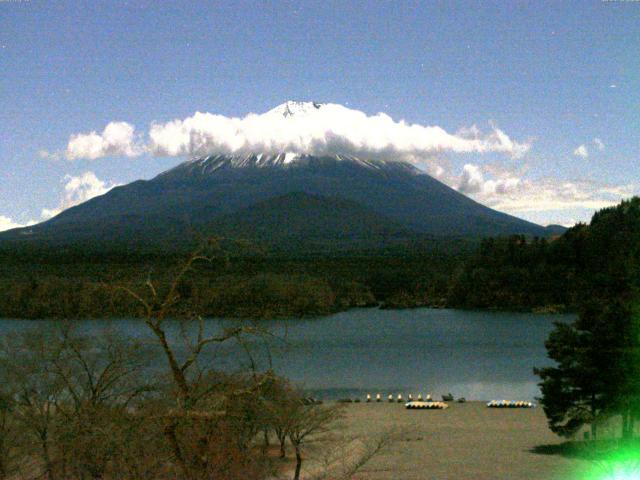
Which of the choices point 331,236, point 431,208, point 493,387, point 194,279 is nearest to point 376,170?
point 431,208

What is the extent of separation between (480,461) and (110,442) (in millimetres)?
11164

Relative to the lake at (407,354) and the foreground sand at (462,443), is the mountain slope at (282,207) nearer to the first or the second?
the lake at (407,354)

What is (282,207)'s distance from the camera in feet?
484

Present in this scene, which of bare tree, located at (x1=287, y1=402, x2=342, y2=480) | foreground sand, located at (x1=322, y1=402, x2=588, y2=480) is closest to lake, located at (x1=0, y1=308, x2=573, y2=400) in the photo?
bare tree, located at (x1=287, y1=402, x2=342, y2=480)

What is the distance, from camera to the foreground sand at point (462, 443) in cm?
1509

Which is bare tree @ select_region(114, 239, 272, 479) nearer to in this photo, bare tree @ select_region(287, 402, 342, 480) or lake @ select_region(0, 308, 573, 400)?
bare tree @ select_region(287, 402, 342, 480)

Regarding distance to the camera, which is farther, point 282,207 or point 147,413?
point 282,207

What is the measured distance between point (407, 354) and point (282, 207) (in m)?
107

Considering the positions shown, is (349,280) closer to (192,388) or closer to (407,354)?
(407,354)

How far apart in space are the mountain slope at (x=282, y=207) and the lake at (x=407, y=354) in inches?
2092

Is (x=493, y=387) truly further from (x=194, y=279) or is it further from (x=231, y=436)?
(x=194, y=279)

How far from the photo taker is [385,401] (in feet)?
88.9

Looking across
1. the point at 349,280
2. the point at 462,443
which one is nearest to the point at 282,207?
the point at 349,280

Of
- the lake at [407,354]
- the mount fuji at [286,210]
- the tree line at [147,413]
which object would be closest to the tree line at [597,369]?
the tree line at [147,413]
